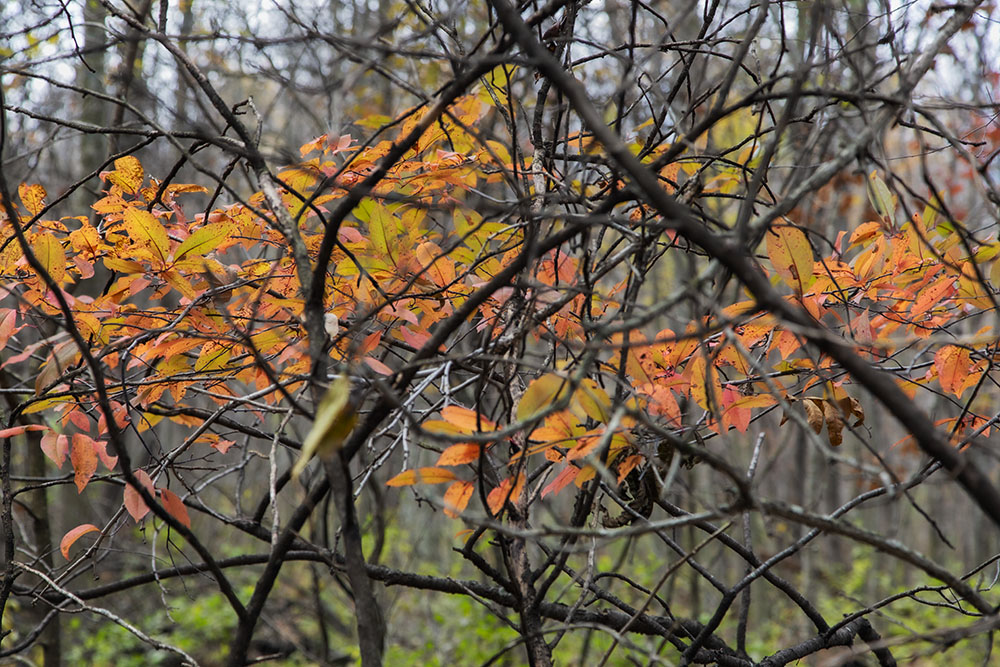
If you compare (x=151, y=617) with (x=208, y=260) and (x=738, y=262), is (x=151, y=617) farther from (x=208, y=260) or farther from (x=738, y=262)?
(x=738, y=262)

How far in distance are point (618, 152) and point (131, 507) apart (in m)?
1.04

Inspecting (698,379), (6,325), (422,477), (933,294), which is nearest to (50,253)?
(6,325)

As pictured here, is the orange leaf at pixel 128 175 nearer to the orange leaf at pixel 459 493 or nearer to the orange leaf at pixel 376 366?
the orange leaf at pixel 376 366

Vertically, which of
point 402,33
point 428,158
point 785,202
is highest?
point 402,33

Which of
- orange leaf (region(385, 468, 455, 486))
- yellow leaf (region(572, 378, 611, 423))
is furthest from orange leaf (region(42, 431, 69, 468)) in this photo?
yellow leaf (region(572, 378, 611, 423))

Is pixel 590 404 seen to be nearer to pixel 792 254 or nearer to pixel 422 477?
pixel 422 477

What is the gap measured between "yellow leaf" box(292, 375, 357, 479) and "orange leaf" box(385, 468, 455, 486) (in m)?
0.21

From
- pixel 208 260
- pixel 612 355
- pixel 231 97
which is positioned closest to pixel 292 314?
pixel 208 260

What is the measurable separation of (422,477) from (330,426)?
318mm

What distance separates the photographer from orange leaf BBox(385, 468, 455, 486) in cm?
101

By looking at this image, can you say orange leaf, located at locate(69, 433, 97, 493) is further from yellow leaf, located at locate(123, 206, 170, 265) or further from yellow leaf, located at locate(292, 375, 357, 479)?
yellow leaf, located at locate(292, 375, 357, 479)

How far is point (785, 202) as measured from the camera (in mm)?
904

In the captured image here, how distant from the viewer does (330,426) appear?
0.77 meters

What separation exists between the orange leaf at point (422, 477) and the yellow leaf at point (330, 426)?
205 millimetres
